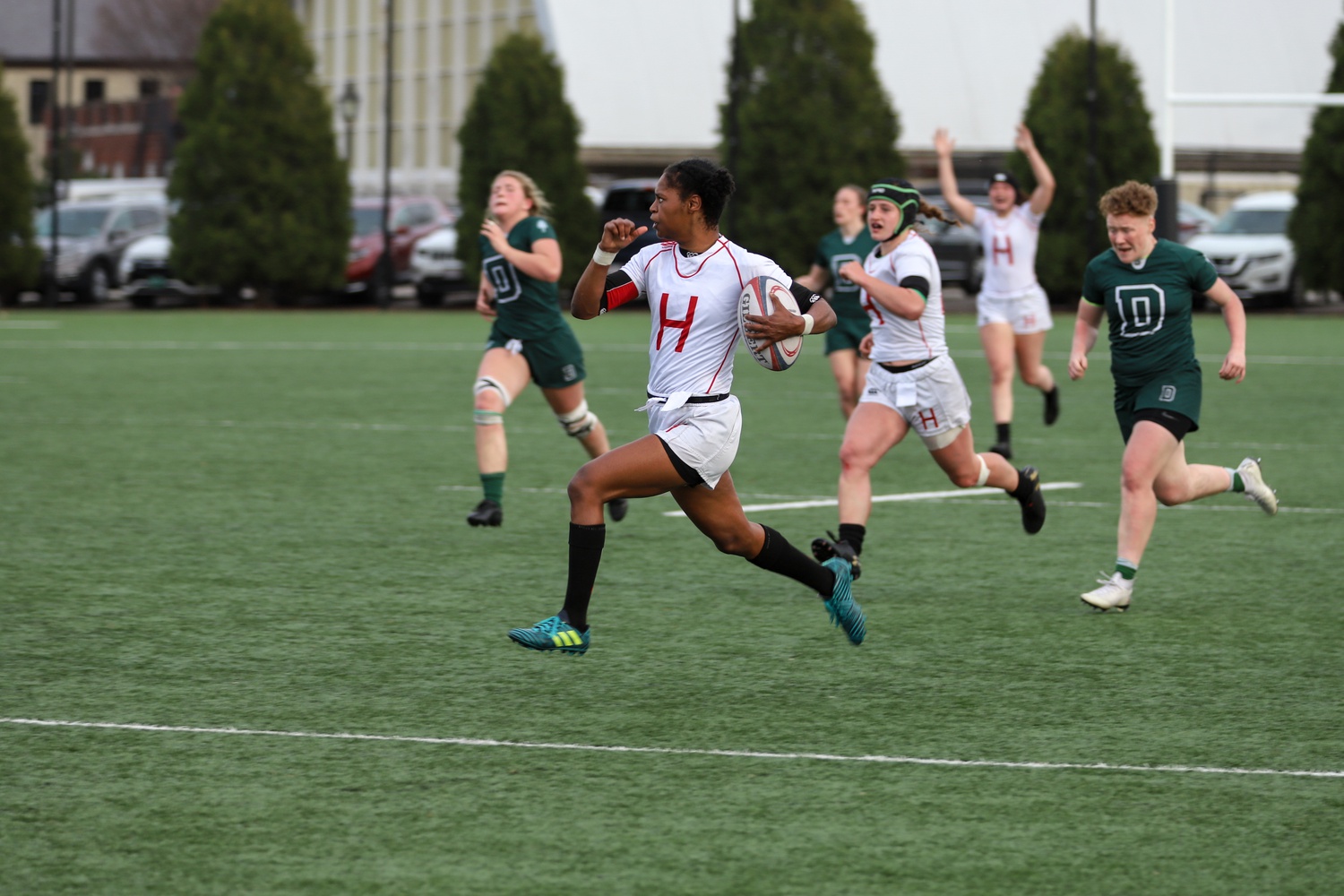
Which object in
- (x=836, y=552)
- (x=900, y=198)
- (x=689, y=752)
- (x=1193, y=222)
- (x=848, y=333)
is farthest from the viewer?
(x=1193, y=222)

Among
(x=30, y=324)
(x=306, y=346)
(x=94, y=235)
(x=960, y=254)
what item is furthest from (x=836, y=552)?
(x=94, y=235)

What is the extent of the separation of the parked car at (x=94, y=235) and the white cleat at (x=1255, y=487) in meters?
31.7

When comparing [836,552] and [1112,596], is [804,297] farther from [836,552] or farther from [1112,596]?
[1112,596]

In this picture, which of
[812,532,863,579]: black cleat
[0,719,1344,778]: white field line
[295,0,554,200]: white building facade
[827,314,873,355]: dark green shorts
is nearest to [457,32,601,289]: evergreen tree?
[295,0,554,200]: white building facade

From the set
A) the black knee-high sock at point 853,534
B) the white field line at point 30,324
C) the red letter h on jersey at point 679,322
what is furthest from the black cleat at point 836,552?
the white field line at point 30,324

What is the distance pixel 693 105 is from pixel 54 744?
45.1 meters

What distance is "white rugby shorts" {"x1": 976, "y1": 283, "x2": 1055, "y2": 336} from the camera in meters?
15.1

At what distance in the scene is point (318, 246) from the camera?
3784 centimetres

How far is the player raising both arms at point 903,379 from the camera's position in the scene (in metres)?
9.17

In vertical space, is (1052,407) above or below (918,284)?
below

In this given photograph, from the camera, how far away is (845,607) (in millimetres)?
7430

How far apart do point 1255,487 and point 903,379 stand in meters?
1.69

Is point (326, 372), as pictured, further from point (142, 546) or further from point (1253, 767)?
point (1253, 767)

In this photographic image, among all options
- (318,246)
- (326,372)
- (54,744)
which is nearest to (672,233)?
(54,744)
